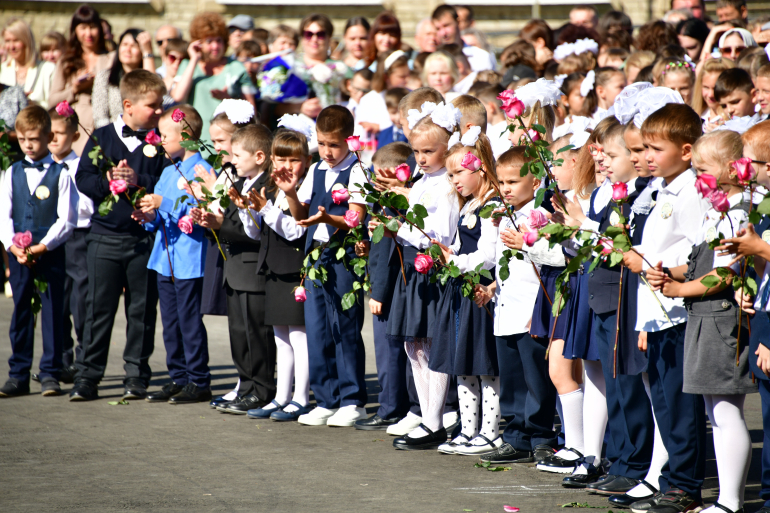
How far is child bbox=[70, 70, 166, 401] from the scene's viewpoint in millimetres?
7000

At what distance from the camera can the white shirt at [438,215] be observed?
5.48m

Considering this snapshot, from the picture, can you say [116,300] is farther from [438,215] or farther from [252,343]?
[438,215]

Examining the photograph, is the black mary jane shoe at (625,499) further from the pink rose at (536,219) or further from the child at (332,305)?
the child at (332,305)

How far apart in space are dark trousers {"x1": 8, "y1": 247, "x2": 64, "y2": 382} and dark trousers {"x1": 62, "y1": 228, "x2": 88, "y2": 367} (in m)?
0.24

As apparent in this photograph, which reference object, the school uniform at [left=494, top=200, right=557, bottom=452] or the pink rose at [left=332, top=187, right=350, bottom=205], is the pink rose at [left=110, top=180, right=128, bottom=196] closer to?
the pink rose at [left=332, top=187, right=350, bottom=205]

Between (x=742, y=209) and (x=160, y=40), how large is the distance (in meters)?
8.24

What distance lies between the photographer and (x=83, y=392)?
271 inches

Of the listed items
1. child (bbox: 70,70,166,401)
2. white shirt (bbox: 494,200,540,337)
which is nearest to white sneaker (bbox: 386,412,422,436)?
white shirt (bbox: 494,200,540,337)

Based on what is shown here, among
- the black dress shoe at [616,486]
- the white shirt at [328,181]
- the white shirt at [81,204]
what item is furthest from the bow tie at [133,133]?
the black dress shoe at [616,486]

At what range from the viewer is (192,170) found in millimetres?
6938

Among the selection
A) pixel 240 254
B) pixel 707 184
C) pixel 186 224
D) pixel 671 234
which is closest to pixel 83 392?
pixel 186 224

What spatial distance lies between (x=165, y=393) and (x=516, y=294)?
3.02 m

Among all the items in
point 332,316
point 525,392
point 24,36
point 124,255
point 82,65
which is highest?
point 24,36

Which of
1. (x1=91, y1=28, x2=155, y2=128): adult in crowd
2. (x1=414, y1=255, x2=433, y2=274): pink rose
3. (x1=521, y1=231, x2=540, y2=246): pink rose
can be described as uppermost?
(x1=91, y1=28, x2=155, y2=128): adult in crowd
